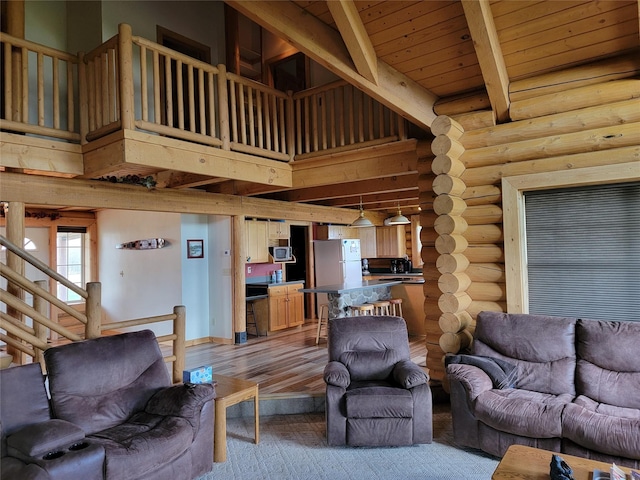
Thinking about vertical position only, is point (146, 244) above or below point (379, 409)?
above

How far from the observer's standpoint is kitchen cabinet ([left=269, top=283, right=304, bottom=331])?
7609mm

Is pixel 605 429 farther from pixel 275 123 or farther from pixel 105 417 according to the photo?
pixel 275 123

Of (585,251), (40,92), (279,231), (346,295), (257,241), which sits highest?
(40,92)

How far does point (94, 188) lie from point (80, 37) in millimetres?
2090

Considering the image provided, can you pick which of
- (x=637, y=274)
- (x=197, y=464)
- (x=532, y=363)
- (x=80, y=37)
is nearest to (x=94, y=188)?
(x=80, y=37)

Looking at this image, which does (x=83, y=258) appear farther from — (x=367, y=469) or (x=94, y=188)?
(x=367, y=469)

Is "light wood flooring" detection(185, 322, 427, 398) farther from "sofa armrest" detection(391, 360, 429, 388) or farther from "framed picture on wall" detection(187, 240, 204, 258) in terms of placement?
"framed picture on wall" detection(187, 240, 204, 258)

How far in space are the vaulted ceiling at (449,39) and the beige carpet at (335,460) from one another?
9.39ft

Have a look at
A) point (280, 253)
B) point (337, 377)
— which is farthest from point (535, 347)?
point (280, 253)

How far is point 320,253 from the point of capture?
8.86 metres

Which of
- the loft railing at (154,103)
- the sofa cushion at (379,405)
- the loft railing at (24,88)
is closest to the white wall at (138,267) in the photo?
the loft railing at (154,103)

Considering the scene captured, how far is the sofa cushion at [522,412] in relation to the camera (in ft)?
9.06

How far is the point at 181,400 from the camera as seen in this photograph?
2818mm

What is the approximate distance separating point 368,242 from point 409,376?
727 cm
